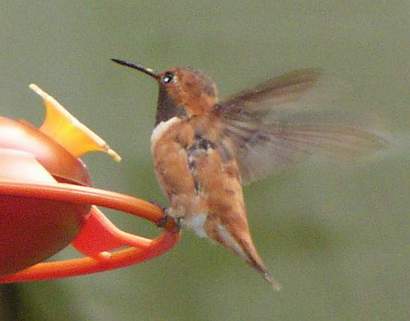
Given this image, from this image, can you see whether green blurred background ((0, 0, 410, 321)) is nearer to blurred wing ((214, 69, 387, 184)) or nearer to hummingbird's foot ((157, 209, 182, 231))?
blurred wing ((214, 69, 387, 184))

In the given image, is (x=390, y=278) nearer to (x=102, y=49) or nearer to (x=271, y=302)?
(x=271, y=302)

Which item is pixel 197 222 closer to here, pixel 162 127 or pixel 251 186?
pixel 162 127

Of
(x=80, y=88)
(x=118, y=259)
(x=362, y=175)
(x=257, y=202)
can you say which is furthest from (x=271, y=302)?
(x=118, y=259)

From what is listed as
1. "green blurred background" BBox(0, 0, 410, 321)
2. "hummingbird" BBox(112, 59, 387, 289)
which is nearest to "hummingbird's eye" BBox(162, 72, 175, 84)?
"hummingbird" BBox(112, 59, 387, 289)

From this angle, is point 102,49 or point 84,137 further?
point 102,49

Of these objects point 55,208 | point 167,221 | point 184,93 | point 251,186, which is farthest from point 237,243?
point 251,186
